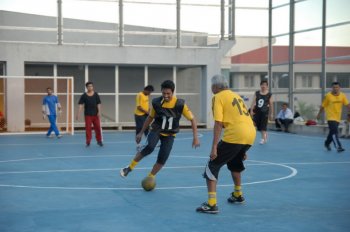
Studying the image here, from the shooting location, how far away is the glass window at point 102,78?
26734 millimetres

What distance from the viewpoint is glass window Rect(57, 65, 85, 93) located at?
26320mm

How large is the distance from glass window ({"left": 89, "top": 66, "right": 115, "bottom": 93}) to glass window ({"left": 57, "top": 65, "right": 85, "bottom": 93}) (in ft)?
1.70

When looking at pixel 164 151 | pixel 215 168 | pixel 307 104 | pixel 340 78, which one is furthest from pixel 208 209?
pixel 307 104

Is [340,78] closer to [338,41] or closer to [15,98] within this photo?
[338,41]

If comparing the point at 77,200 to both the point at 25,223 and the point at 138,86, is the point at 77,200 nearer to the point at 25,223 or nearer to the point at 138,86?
the point at 25,223

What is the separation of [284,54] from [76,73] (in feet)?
31.7

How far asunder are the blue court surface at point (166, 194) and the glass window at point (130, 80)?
40.8 feet

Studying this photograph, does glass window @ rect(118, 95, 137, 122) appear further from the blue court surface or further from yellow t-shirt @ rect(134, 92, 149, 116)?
the blue court surface

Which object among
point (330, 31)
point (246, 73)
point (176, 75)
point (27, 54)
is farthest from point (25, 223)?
point (246, 73)

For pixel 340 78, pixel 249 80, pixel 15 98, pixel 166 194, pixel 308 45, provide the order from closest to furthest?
1. pixel 166 194
2. pixel 340 78
3. pixel 15 98
4. pixel 308 45
5. pixel 249 80

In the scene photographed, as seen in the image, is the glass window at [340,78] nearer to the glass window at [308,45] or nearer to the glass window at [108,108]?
the glass window at [308,45]

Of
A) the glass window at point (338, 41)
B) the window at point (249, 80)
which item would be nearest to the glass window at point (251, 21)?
the window at point (249, 80)

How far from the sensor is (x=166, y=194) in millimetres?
8555

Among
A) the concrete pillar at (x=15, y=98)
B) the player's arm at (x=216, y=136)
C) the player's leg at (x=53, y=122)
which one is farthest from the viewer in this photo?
the concrete pillar at (x=15, y=98)
